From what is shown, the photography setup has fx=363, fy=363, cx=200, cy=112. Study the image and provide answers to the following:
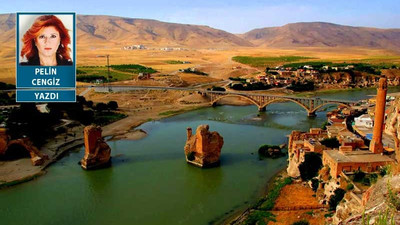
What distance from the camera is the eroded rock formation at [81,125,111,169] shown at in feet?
97.0

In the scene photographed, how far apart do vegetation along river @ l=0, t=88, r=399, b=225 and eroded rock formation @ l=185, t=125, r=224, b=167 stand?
69 centimetres

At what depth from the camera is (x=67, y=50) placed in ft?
58.2

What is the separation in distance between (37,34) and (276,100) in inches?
1708

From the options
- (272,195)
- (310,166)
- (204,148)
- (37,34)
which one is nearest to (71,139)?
(204,148)

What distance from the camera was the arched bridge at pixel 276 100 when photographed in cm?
5100

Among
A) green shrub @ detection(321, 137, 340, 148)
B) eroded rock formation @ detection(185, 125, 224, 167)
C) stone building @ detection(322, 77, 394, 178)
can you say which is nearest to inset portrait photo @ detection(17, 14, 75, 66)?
eroded rock formation @ detection(185, 125, 224, 167)

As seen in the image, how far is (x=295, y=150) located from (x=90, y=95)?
157 ft

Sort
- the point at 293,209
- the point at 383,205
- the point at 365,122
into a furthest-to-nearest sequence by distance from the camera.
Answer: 1. the point at 365,122
2. the point at 293,209
3. the point at 383,205

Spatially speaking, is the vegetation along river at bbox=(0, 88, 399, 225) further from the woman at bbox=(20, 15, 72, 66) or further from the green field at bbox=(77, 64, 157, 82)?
the green field at bbox=(77, 64, 157, 82)

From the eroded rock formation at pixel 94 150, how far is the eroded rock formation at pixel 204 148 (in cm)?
713

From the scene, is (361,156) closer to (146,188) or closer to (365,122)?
(365,122)

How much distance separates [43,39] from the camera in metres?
17.6

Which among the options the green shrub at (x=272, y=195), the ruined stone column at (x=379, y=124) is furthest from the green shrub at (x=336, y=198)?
the ruined stone column at (x=379, y=124)

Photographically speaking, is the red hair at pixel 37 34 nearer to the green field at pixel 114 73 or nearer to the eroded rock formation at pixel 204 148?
the eroded rock formation at pixel 204 148
